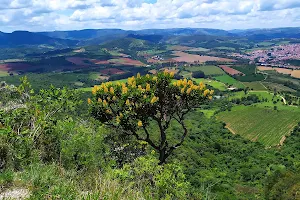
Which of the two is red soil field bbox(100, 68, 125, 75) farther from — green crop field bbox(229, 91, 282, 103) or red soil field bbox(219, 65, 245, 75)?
green crop field bbox(229, 91, 282, 103)

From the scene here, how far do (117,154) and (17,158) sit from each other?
9.96ft

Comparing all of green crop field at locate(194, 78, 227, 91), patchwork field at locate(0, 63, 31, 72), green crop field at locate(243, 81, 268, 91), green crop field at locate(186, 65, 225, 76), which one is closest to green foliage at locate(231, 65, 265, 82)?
green crop field at locate(243, 81, 268, 91)

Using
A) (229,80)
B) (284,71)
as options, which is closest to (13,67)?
(229,80)

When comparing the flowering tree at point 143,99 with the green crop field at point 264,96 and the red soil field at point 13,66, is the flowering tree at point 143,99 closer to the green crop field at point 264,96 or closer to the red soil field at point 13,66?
the green crop field at point 264,96

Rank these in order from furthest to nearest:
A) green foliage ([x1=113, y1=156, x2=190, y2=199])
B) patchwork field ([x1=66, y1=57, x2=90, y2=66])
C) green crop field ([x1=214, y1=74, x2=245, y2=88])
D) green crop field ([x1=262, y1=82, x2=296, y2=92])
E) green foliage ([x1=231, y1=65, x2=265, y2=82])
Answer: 1. patchwork field ([x1=66, y1=57, x2=90, y2=66])
2. green foliage ([x1=231, y1=65, x2=265, y2=82])
3. green crop field ([x1=214, y1=74, x2=245, y2=88])
4. green crop field ([x1=262, y1=82, x2=296, y2=92])
5. green foliage ([x1=113, y1=156, x2=190, y2=199])

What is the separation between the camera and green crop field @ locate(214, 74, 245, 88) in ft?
329

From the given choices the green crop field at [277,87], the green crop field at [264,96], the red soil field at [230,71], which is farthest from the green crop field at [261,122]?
the red soil field at [230,71]

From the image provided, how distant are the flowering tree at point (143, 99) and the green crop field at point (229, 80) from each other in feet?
308

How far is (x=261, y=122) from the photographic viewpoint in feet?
214

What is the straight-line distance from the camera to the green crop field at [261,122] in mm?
58781

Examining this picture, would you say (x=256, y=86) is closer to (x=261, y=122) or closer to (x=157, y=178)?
(x=261, y=122)

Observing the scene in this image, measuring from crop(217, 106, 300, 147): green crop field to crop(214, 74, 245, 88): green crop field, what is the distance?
25637 mm

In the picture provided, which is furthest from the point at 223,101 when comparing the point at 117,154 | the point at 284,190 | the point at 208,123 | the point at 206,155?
the point at 117,154

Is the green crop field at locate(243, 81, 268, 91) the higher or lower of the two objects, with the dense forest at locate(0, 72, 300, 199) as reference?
lower
